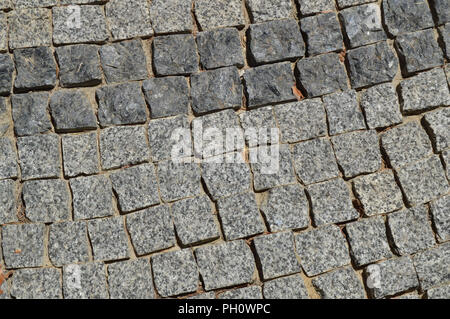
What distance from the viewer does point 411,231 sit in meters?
4.36

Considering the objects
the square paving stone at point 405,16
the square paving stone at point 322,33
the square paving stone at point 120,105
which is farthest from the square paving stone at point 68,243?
the square paving stone at point 405,16

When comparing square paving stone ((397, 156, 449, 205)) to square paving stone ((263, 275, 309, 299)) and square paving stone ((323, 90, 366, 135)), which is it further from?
square paving stone ((263, 275, 309, 299))

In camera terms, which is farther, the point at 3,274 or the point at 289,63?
the point at 289,63

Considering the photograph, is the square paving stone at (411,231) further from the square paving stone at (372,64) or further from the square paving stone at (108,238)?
the square paving stone at (108,238)

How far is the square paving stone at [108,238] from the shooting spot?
418 centimetres

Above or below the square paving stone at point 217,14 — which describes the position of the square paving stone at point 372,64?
below

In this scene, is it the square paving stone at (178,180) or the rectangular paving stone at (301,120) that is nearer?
the square paving stone at (178,180)

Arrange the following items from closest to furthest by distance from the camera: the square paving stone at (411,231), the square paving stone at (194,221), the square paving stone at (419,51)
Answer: the square paving stone at (194,221) → the square paving stone at (411,231) → the square paving stone at (419,51)

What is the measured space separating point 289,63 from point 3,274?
2.36 metres

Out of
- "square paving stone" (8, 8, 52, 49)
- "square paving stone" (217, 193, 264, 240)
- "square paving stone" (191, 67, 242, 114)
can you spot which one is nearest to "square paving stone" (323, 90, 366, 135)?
"square paving stone" (191, 67, 242, 114)

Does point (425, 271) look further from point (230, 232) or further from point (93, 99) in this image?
point (93, 99)

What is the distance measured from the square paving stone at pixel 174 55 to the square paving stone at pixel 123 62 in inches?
4.0

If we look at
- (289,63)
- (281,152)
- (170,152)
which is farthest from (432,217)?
(170,152)

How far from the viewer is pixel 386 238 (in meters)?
4.35
